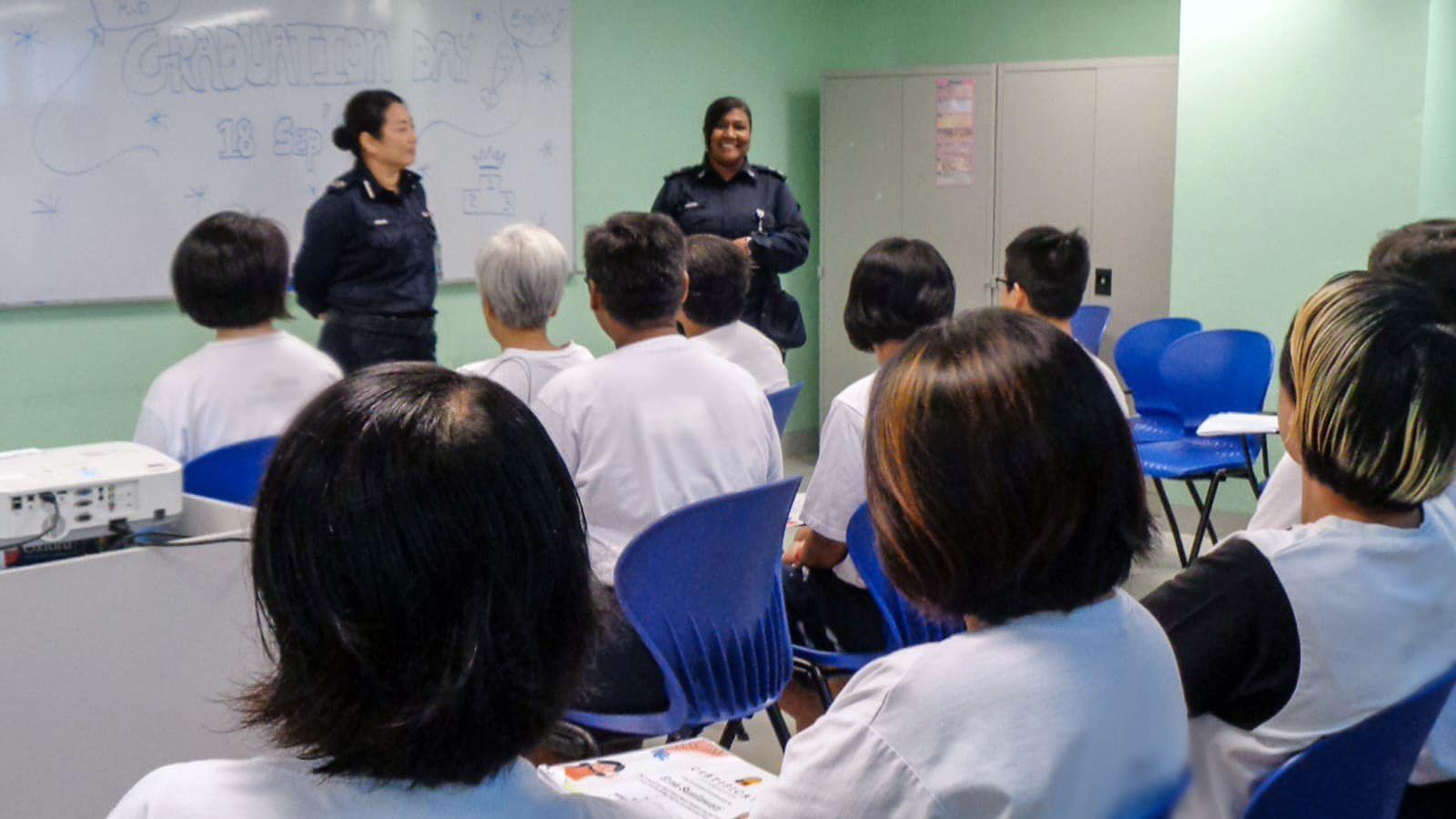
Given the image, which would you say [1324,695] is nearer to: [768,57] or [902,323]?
[902,323]

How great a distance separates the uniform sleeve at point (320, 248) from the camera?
13.4 feet

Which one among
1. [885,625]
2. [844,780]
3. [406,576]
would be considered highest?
[406,576]

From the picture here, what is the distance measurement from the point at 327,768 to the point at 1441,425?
1179 millimetres

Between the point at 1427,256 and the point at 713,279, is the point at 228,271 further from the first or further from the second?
the point at 1427,256

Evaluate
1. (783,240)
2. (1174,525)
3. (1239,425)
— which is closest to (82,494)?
(1239,425)

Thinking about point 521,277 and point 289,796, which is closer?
point 289,796

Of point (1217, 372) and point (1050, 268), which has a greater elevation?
point (1050, 268)

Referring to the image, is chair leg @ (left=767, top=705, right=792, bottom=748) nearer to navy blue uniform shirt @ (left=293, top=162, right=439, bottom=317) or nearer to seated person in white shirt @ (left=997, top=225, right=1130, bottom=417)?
seated person in white shirt @ (left=997, top=225, right=1130, bottom=417)

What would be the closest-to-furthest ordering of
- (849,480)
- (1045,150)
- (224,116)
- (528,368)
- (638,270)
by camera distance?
1. (849,480)
2. (638,270)
3. (528,368)
4. (224,116)
5. (1045,150)

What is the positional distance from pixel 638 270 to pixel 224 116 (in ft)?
8.07

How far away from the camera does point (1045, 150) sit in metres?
6.04

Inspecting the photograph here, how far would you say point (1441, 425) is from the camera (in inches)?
56.7

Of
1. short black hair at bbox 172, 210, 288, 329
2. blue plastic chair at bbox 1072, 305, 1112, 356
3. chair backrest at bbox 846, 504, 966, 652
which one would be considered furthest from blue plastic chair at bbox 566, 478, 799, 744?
blue plastic chair at bbox 1072, 305, 1112, 356

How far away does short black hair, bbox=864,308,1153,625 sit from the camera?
1.12 m
